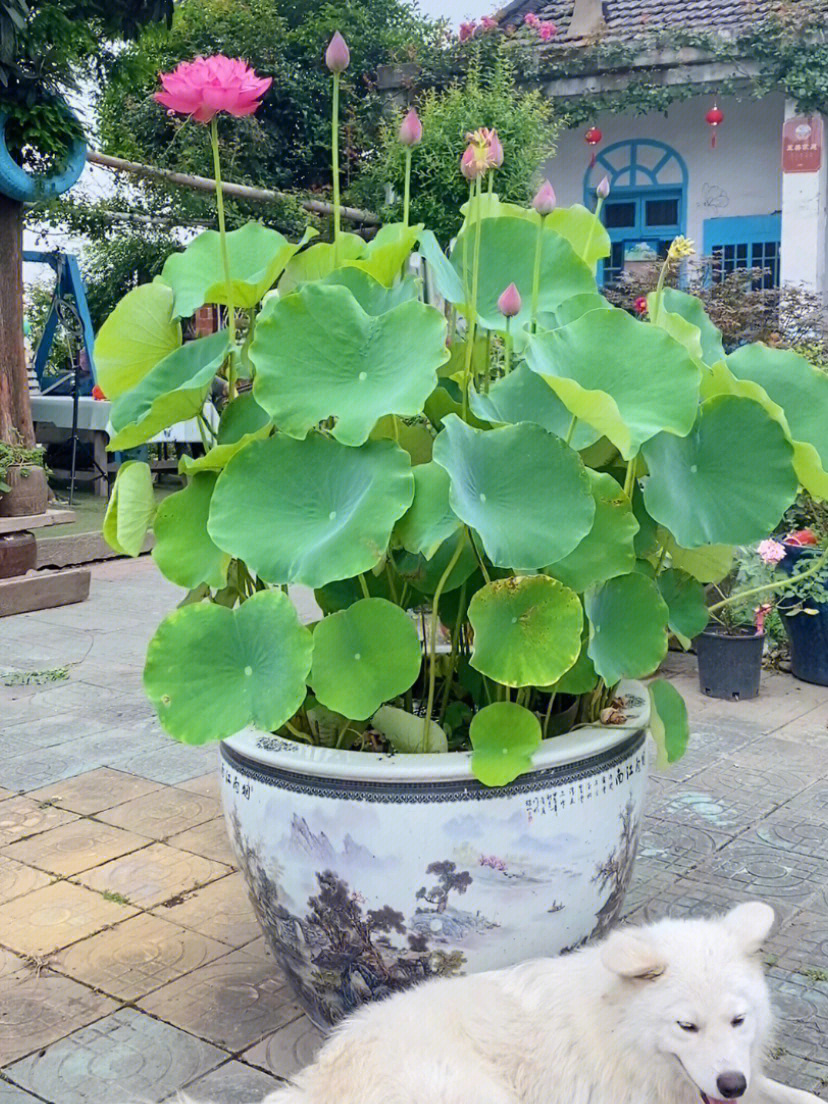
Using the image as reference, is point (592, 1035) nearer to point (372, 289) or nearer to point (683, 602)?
point (683, 602)

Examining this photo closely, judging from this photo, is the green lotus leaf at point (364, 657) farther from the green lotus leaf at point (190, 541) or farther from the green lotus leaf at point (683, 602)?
the green lotus leaf at point (683, 602)

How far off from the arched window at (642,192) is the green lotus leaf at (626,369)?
368 inches

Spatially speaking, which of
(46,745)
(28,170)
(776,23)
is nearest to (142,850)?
(46,745)

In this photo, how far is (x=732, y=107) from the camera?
1054 cm

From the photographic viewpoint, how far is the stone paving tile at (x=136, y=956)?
7.54 feet

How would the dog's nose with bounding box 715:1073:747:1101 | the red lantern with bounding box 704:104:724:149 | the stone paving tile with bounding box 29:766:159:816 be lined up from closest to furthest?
1. the dog's nose with bounding box 715:1073:747:1101
2. the stone paving tile with bounding box 29:766:159:816
3. the red lantern with bounding box 704:104:724:149

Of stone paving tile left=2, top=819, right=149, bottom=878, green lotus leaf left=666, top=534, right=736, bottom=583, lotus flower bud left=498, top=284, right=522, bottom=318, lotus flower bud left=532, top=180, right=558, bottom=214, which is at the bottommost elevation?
stone paving tile left=2, top=819, right=149, bottom=878

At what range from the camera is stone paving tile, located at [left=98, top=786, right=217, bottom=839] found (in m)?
3.07

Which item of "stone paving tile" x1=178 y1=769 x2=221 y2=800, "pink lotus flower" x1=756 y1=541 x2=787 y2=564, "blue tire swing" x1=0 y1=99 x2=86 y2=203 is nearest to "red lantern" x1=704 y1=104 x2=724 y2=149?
"blue tire swing" x1=0 y1=99 x2=86 y2=203

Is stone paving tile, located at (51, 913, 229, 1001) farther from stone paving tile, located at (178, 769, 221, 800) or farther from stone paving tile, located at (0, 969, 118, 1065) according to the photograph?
stone paving tile, located at (178, 769, 221, 800)

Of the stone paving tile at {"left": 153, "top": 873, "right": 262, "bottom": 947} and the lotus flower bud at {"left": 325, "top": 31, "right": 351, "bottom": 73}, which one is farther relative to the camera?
the stone paving tile at {"left": 153, "top": 873, "right": 262, "bottom": 947}

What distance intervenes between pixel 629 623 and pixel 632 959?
0.55 metres

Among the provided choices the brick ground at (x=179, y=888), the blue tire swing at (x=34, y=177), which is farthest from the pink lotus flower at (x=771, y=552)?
the blue tire swing at (x=34, y=177)

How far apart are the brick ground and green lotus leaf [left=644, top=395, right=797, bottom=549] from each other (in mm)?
931
